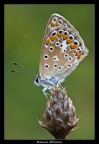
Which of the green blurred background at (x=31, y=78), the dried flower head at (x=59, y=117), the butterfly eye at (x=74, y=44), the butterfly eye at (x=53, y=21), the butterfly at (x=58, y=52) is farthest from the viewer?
the green blurred background at (x=31, y=78)

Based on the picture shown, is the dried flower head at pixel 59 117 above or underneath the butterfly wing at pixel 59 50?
underneath

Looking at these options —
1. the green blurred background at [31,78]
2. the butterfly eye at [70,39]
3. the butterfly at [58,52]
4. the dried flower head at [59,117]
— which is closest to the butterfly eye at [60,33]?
the butterfly at [58,52]

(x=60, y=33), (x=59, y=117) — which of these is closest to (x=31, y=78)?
(x=60, y=33)

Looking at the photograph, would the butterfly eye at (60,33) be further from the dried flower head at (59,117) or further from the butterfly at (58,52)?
the dried flower head at (59,117)

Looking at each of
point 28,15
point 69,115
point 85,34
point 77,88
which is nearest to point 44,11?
point 28,15

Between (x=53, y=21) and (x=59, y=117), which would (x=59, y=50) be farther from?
(x=59, y=117)

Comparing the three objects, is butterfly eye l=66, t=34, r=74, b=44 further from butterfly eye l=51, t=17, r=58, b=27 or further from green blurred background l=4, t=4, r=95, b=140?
green blurred background l=4, t=4, r=95, b=140

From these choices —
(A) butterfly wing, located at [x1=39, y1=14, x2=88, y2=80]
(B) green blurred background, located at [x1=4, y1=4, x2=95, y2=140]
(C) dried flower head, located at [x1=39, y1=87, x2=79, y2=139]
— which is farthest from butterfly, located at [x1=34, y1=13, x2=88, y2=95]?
(B) green blurred background, located at [x1=4, y1=4, x2=95, y2=140]

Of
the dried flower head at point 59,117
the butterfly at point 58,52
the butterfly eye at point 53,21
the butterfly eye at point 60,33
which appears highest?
the butterfly eye at point 53,21
